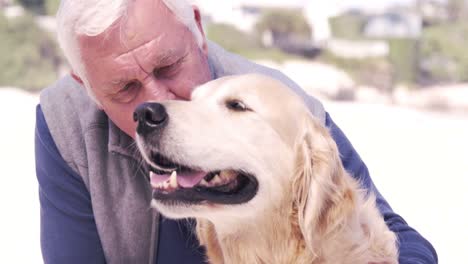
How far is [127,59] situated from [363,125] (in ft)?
23.8

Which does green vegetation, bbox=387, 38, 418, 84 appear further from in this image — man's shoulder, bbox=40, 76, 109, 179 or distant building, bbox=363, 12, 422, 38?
man's shoulder, bbox=40, 76, 109, 179

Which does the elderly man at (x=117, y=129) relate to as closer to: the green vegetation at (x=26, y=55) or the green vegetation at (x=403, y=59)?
the green vegetation at (x=26, y=55)

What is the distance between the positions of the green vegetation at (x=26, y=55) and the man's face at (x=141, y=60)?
459 inches

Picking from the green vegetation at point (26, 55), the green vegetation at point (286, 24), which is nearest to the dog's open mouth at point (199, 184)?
the green vegetation at point (26, 55)

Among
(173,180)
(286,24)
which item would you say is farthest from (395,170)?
(286,24)

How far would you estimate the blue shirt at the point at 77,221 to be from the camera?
253 cm

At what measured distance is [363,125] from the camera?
29.9 feet

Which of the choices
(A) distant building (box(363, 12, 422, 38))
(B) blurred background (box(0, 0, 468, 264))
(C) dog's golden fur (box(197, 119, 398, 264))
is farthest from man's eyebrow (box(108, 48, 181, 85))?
(A) distant building (box(363, 12, 422, 38))

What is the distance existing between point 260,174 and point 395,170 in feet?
16.1

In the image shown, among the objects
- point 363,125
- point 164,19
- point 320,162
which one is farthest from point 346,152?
point 363,125

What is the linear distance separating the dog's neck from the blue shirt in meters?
0.27

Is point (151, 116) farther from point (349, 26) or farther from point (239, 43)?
point (349, 26)

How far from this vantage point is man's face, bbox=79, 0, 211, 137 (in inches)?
86.9

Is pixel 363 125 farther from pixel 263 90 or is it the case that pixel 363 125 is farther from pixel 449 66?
pixel 263 90
